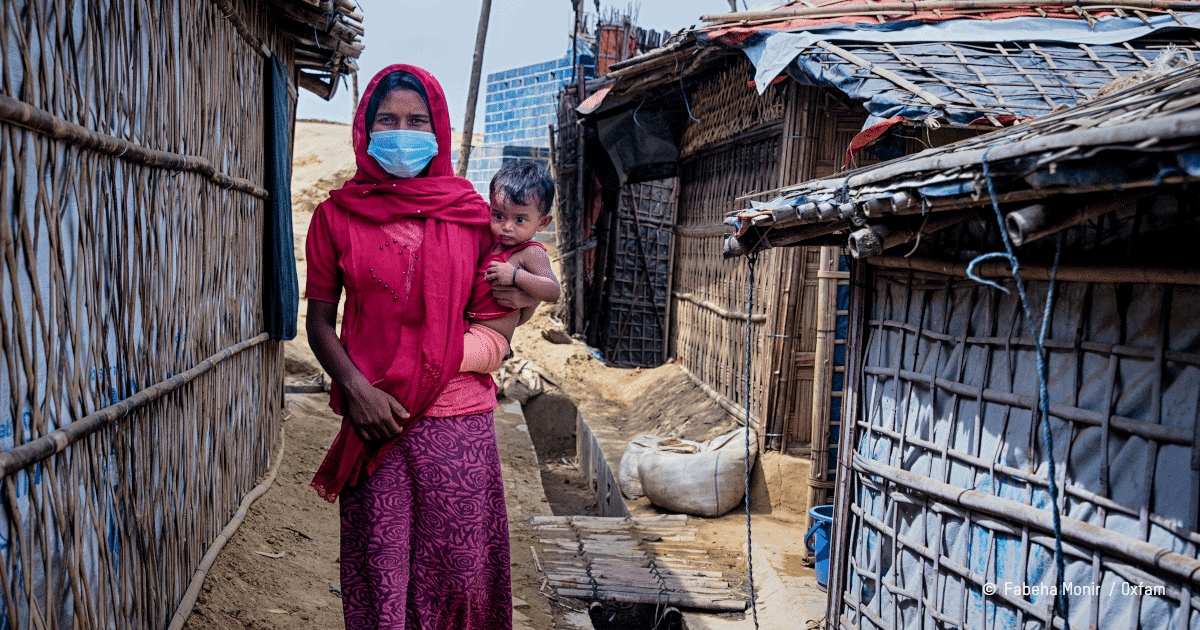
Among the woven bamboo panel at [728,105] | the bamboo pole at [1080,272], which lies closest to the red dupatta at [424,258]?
the bamboo pole at [1080,272]

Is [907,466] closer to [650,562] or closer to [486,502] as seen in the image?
[486,502]

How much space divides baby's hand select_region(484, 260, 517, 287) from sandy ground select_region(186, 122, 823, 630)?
202 centimetres

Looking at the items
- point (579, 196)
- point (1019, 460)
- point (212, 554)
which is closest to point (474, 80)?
point (579, 196)


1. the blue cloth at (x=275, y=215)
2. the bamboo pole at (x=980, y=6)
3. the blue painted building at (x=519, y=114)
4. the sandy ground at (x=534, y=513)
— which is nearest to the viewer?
the sandy ground at (x=534, y=513)

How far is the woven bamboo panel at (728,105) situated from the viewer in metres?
6.79

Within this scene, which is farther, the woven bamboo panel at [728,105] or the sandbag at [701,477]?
the woven bamboo panel at [728,105]

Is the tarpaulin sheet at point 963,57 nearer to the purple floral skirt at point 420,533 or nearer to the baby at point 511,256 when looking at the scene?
the baby at point 511,256

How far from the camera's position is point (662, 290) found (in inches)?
545

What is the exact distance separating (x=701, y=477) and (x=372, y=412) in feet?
14.4

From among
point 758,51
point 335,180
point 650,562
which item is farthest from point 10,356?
point 335,180

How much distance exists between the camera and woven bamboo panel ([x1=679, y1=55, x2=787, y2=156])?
22.3ft

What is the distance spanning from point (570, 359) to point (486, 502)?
9.23m

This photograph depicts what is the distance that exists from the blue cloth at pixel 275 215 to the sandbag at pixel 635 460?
2989 millimetres

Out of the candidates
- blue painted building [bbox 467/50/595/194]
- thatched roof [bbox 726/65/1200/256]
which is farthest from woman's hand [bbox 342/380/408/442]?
blue painted building [bbox 467/50/595/194]
